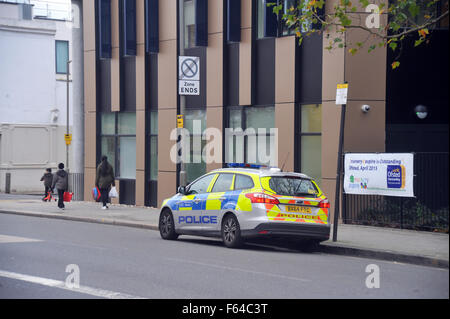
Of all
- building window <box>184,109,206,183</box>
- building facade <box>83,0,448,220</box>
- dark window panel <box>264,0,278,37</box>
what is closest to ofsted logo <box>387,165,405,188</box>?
building facade <box>83,0,448,220</box>

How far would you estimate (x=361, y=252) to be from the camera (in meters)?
→ 13.0

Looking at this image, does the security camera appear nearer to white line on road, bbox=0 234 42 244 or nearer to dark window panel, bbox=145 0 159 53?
dark window panel, bbox=145 0 159 53

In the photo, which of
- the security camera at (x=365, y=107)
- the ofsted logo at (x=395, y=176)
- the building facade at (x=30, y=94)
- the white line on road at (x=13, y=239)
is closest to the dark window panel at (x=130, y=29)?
the security camera at (x=365, y=107)

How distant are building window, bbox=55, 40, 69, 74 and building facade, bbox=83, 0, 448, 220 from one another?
1898cm

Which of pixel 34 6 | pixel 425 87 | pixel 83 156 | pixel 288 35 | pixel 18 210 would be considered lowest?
pixel 18 210

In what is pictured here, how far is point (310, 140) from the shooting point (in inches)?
744

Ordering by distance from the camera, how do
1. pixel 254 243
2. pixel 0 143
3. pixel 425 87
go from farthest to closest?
pixel 0 143 < pixel 425 87 < pixel 254 243

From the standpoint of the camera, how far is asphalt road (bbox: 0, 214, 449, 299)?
8.45 metres

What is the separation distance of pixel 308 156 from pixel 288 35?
340 centimetres

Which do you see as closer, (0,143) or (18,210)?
(18,210)

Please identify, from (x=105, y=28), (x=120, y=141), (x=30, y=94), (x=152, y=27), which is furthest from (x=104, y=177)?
(x=30, y=94)

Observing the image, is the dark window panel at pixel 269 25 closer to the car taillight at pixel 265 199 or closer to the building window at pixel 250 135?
the building window at pixel 250 135

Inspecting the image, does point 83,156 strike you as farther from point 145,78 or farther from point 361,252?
point 361,252
